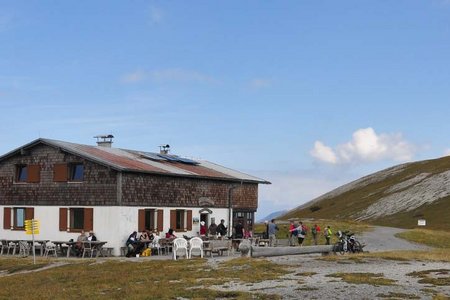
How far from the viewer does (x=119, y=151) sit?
1870 inches

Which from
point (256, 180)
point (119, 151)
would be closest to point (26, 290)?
point (119, 151)

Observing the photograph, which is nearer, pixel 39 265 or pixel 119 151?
pixel 39 265

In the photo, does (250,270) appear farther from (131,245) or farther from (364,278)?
(131,245)

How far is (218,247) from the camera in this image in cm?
3531

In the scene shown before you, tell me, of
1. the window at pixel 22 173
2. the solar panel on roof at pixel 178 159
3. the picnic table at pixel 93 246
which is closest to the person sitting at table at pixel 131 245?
the picnic table at pixel 93 246

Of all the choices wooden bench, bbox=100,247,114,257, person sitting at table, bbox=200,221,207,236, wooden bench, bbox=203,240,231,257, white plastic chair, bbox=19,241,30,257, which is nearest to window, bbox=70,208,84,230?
wooden bench, bbox=100,247,114,257

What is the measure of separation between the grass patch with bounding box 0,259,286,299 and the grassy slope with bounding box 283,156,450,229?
59998mm

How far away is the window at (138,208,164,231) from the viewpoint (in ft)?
134

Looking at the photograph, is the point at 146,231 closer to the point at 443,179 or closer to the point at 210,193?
the point at 210,193

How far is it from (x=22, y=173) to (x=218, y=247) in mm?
15653

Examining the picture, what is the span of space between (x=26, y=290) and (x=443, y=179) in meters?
94.0

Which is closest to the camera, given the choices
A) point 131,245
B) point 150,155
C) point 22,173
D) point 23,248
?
point 131,245

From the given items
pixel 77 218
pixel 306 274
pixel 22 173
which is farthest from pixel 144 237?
pixel 306 274

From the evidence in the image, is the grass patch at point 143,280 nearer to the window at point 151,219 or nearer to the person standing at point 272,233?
the window at point 151,219
